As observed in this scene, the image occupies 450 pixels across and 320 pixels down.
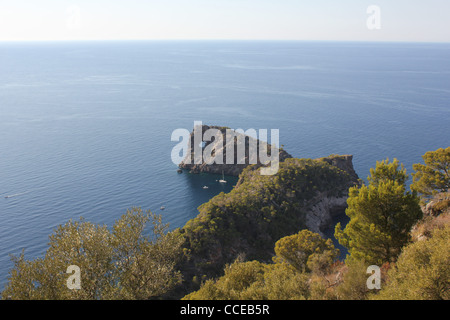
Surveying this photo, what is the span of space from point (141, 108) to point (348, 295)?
15805 cm

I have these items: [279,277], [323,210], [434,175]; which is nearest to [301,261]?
[279,277]

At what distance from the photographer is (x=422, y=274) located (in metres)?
21.1

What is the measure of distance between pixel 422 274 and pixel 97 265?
25.4 metres

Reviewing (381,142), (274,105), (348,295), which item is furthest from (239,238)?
(274,105)

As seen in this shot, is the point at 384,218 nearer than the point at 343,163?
Yes

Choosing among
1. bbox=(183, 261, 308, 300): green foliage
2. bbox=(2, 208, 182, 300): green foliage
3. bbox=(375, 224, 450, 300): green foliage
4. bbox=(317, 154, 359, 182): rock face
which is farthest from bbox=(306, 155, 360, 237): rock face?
bbox=(375, 224, 450, 300): green foliage

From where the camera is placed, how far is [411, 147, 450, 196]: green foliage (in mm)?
39219

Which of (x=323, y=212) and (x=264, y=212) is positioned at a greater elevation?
(x=264, y=212)

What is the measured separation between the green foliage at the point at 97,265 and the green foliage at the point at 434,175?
3173 centimetres

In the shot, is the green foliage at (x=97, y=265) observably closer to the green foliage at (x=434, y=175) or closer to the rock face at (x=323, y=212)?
the green foliage at (x=434, y=175)

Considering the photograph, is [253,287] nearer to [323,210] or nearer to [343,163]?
[323,210]

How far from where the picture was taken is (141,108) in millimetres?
168375
